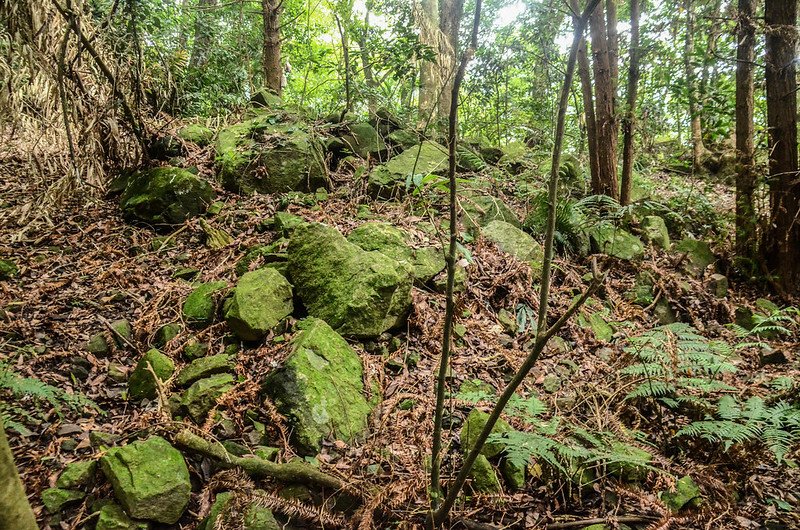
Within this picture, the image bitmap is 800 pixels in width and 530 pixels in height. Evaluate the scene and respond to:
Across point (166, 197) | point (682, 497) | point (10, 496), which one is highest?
point (166, 197)

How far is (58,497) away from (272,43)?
7135 mm

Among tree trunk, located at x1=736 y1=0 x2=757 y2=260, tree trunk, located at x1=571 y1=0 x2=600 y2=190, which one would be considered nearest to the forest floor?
tree trunk, located at x1=736 y1=0 x2=757 y2=260

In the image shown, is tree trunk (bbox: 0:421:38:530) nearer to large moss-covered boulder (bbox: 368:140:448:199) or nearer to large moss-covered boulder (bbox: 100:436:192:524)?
large moss-covered boulder (bbox: 100:436:192:524)

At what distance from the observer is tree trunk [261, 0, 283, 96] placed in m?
7.30

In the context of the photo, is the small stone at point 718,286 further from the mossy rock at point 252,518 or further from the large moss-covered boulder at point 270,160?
the mossy rock at point 252,518

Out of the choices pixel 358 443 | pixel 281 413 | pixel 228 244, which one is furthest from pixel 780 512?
pixel 228 244

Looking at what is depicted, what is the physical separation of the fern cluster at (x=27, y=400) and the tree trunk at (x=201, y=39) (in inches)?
261

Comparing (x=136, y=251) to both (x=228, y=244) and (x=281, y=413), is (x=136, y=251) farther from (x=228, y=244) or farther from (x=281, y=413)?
(x=281, y=413)

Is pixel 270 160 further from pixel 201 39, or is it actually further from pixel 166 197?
pixel 201 39

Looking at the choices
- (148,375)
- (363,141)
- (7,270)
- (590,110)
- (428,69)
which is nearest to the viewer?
(148,375)

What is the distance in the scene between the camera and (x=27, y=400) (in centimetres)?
282

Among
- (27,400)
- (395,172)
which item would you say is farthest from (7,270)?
(395,172)

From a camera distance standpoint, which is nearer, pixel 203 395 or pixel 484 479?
pixel 484 479

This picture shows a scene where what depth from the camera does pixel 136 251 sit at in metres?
4.68
